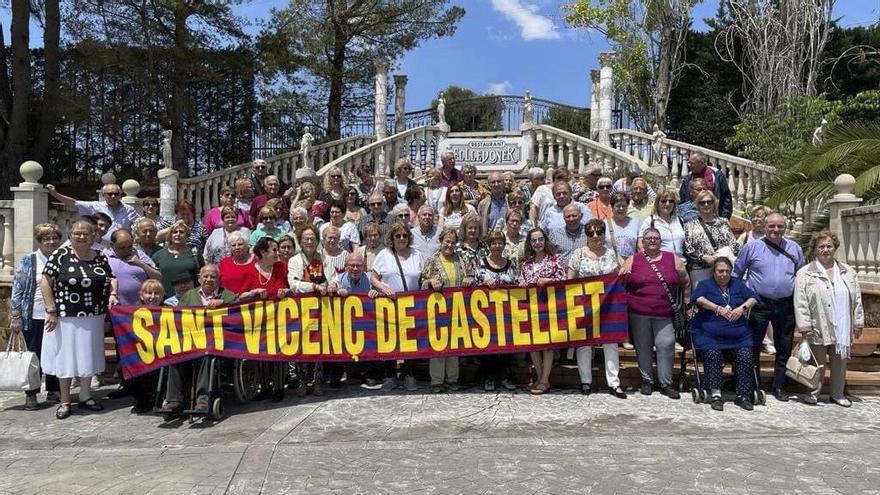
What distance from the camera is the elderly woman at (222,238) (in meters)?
7.55

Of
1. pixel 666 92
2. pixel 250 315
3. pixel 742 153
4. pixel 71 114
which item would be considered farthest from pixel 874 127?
pixel 71 114

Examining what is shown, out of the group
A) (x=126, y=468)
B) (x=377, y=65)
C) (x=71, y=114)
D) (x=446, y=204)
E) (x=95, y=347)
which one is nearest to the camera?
(x=126, y=468)

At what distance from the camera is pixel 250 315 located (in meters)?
6.38

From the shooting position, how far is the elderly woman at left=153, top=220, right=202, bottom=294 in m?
6.90

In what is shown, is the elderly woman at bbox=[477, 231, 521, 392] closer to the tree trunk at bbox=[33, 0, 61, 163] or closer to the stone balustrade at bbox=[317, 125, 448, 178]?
the stone balustrade at bbox=[317, 125, 448, 178]

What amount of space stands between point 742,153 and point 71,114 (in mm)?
16200

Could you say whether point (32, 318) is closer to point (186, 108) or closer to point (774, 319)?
point (774, 319)

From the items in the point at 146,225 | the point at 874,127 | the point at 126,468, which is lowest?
the point at 126,468

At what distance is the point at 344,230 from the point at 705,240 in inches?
154

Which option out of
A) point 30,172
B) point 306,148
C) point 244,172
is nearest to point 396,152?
point 306,148

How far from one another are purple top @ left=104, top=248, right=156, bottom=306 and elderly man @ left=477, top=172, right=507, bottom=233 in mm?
3906

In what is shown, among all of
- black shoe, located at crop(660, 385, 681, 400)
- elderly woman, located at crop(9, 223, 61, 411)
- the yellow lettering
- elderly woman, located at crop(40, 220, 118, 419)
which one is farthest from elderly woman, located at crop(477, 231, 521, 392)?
elderly woman, located at crop(9, 223, 61, 411)

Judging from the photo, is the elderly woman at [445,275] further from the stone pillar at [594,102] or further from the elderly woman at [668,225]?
the stone pillar at [594,102]

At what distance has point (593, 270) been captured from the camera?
6.72m
